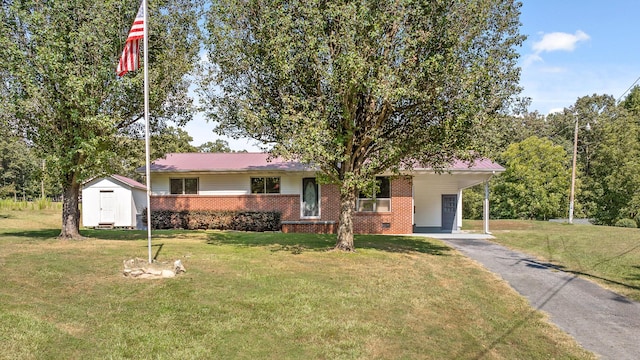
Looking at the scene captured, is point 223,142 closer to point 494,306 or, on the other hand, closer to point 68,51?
point 68,51

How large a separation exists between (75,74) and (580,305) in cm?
1320

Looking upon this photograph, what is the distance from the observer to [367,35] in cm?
1006

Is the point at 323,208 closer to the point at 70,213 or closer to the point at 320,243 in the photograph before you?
the point at 320,243

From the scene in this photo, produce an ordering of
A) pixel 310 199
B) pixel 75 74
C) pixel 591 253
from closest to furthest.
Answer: pixel 75 74 → pixel 591 253 → pixel 310 199

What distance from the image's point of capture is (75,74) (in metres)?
11.4

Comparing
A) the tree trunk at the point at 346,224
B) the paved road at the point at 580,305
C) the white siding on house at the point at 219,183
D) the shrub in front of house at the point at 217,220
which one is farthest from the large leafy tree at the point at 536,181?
the tree trunk at the point at 346,224

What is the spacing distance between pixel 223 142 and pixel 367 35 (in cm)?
5244

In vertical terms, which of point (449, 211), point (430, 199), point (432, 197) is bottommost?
point (449, 211)

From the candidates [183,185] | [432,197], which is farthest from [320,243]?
[183,185]

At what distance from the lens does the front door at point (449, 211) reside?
72.1 ft

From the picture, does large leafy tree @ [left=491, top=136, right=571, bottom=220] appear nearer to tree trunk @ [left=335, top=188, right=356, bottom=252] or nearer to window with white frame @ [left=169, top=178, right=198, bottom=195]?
window with white frame @ [left=169, top=178, right=198, bottom=195]

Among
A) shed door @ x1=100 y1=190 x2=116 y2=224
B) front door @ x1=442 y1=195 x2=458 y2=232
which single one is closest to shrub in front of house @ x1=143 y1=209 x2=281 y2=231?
shed door @ x1=100 y1=190 x2=116 y2=224

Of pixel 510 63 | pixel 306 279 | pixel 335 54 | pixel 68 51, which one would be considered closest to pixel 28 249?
pixel 68 51

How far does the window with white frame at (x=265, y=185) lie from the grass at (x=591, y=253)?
1026cm
